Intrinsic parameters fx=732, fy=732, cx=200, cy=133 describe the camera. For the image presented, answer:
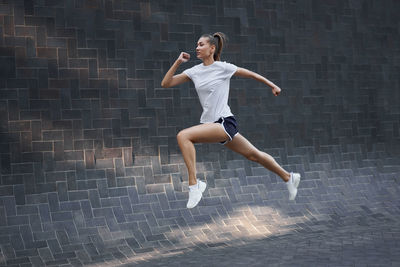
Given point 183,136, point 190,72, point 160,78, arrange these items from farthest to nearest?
point 160,78 → point 190,72 → point 183,136

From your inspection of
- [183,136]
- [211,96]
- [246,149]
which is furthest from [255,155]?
[183,136]

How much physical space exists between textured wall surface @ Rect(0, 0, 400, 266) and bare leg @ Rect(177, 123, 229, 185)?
2.19 metres

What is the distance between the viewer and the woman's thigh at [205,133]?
7836 mm

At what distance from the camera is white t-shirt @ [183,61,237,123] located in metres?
8.05

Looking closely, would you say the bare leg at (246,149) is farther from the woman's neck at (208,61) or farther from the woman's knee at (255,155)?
the woman's neck at (208,61)

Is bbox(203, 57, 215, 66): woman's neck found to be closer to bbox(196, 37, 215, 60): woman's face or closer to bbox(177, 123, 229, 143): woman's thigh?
bbox(196, 37, 215, 60): woman's face

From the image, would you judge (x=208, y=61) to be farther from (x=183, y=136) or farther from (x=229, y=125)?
(x=183, y=136)

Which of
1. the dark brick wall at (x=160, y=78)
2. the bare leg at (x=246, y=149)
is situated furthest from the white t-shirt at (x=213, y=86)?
the dark brick wall at (x=160, y=78)

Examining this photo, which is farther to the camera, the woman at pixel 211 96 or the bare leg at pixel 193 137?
the woman at pixel 211 96

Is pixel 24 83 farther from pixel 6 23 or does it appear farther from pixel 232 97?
pixel 232 97

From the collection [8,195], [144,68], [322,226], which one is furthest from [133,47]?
[322,226]

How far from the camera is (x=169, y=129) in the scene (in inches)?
474

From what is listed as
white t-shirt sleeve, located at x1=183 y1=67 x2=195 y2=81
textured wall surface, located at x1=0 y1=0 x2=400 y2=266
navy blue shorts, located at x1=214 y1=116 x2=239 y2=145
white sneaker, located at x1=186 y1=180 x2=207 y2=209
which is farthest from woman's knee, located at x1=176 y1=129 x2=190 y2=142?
textured wall surface, located at x1=0 y1=0 x2=400 y2=266

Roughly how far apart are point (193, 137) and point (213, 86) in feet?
2.09
